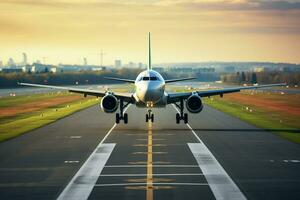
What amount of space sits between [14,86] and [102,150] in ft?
493

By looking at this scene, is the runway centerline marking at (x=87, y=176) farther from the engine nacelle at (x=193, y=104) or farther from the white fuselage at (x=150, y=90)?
the engine nacelle at (x=193, y=104)

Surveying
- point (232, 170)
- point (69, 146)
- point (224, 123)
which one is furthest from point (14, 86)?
point (232, 170)

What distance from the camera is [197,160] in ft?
111

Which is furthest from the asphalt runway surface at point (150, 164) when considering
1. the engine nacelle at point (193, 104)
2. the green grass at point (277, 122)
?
the engine nacelle at point (193, 104)

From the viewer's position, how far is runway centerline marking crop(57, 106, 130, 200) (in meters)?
23.9

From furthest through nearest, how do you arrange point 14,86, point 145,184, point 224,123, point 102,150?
point 14,86 → point 224,123 → point 102,150 → point 145,184

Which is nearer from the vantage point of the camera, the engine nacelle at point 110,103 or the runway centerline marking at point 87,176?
the runway centerline marking at point 87,176

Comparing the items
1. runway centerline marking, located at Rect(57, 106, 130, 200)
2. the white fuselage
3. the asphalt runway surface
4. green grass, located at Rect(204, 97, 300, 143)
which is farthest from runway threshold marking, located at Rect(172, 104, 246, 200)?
the white fuselage

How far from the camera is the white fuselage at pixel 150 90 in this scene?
165 feet

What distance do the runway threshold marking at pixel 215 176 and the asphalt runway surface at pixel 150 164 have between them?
1.5 inches

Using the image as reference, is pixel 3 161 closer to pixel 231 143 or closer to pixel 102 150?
pixel 102 150

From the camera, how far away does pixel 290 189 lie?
2489cm

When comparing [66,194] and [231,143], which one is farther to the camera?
[231,143]

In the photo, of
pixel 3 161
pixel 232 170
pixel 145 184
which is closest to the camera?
pixel 145 184
